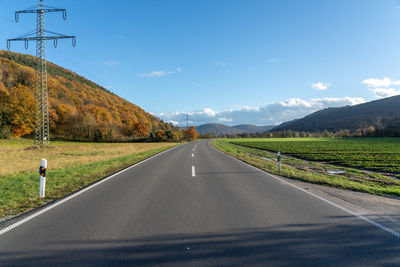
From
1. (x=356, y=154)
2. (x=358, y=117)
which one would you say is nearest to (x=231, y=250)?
(x=356, y=154)

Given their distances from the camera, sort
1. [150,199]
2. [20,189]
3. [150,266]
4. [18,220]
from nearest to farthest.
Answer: [150,266] < [18,220] < [150,199] < [20,189]

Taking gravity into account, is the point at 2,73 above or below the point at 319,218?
above

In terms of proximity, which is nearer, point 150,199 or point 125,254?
point 125,254

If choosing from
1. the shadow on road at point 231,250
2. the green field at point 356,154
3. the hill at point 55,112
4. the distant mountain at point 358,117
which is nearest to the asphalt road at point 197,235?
the shadow on road at point 231,250

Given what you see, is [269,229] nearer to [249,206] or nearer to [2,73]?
[249,206]

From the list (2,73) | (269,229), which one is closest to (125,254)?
(269,229)

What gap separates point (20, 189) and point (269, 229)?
773 centimetres

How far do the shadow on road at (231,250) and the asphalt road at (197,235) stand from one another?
0.04 ft

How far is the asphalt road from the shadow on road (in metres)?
0.01

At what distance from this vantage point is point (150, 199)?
558 centimetres

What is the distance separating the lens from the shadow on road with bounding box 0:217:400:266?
2709 millimetres

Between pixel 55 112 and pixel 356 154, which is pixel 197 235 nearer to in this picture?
pixel 356 154

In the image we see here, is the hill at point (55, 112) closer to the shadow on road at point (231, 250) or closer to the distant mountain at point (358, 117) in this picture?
the shadow on road at point (231, 250)

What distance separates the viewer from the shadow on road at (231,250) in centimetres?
271
